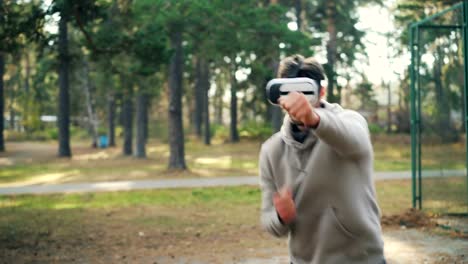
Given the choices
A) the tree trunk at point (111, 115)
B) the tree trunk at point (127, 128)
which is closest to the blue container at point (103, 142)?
the tree trunk at point (111, 115)

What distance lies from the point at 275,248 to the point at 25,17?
20.7ft

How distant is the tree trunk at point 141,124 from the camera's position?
27.5 meters

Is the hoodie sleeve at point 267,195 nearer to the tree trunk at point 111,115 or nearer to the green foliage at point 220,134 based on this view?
the tree trunk at point 111,115

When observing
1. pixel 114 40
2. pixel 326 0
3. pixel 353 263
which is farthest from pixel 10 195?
pixel 326 0

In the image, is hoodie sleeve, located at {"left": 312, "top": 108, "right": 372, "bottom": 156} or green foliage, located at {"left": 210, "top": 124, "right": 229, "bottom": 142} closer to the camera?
hoodie sleeve, located at {"left": 312, "top": 108, "right": 372, "bottom": 156}

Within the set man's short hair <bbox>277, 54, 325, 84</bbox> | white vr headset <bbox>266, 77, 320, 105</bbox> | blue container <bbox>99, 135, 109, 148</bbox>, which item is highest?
man's short hair <bbox>277, 54, 325, 84</bbox>

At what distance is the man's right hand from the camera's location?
2492 mm

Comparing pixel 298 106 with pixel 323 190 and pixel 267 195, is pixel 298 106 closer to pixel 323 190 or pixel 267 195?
pixel 323 190

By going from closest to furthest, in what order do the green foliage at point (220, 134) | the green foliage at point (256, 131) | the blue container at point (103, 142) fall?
the blue container at point (103, 142) < the green foliage at point (256, 131) < the green foliage at point (220, 134)

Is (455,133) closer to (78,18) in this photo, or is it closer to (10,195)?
(78,18)

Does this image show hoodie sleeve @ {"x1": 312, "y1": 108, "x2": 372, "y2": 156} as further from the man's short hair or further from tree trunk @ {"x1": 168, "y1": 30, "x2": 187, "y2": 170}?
tree trunk @ {"x1": 168, "y1": 30, "x2": 187, "y2": 170}

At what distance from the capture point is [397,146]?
1499 inches

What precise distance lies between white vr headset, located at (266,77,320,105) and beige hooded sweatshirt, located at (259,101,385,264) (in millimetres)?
215

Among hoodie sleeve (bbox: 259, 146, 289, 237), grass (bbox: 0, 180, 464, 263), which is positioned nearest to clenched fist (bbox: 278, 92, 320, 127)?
hoodie sleeve (bbox: 259, 146, 289, 237)
